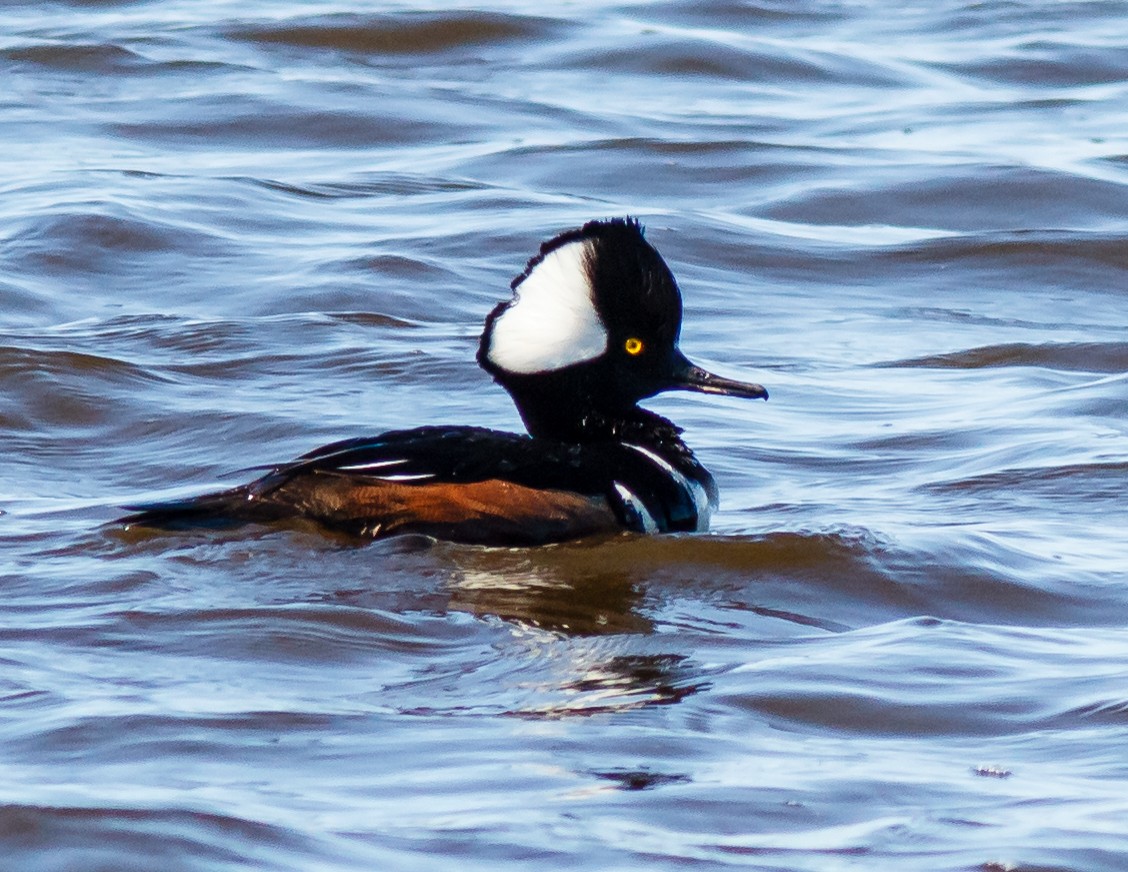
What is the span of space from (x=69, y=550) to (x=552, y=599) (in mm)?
1336

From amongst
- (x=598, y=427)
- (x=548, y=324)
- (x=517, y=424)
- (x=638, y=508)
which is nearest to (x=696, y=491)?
(x=638, y=508)

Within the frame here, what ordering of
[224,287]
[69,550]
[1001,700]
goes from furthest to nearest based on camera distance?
[224,287], [69,550], [1001,700]

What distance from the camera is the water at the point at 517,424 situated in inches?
164

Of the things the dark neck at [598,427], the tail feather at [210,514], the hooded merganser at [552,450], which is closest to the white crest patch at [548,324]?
the hooded merganser at [552,450]

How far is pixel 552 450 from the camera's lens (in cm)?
623

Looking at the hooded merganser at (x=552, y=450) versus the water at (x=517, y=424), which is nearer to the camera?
the water at (x=517, y=424)

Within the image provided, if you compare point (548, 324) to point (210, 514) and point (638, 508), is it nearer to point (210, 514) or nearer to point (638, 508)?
point (638, 508)

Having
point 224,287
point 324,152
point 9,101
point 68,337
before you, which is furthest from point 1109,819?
point 9,101

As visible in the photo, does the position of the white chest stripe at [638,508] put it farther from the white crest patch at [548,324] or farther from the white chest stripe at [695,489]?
the white crest patch at [548,324]

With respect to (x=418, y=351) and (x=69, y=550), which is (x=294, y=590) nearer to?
(x=69, y=550)

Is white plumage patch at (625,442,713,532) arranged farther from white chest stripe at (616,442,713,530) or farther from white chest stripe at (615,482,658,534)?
white chest stripe at (615,482,658,534)

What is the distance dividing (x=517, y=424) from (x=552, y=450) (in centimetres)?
166

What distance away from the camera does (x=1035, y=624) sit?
5707 mm

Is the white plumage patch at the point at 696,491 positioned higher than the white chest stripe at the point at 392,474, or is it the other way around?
the white chest stripe at the point at 392,474
